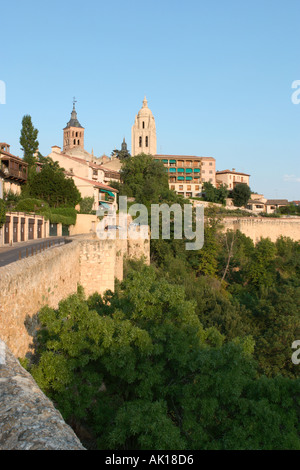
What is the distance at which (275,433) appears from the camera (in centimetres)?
792

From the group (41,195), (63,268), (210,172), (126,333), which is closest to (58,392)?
(126,333)

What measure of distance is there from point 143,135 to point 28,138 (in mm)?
54736

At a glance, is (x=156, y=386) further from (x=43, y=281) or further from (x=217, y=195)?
(x=217, y=195)

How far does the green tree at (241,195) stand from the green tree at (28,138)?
41.1m

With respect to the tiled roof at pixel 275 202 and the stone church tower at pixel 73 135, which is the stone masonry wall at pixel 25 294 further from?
the stone church tower at pixel 73 135

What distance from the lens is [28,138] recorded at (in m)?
42.7

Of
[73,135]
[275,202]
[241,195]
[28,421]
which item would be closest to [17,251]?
[28,421]

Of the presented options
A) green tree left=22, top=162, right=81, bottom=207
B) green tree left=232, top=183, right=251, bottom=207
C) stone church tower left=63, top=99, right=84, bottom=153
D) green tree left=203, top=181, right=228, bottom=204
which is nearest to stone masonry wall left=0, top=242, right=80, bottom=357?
green tree left=22, top=162, right=81, bottom=207

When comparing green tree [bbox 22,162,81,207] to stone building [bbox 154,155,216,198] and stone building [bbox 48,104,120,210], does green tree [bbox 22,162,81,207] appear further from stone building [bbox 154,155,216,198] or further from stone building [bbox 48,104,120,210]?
stone building [bbox 154,155,216,198]

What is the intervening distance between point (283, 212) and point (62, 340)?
72512 millimetres

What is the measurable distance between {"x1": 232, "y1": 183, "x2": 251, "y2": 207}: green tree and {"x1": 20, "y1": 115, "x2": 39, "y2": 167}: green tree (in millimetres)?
41104
